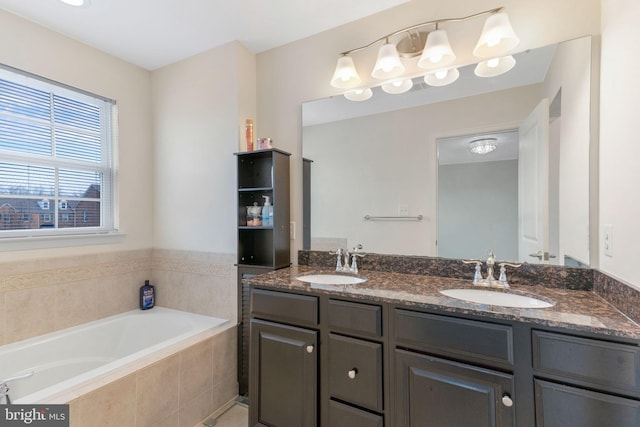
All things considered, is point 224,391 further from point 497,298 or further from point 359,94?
point 359,94

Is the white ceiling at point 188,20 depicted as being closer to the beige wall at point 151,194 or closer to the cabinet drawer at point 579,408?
the beige wall at point 151,194

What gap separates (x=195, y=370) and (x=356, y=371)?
1097mm

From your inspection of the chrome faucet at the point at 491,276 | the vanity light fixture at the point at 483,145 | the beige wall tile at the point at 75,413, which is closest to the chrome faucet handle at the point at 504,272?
the chrome faucet at the point at 491,276

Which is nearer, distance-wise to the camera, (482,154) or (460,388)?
(460,388)

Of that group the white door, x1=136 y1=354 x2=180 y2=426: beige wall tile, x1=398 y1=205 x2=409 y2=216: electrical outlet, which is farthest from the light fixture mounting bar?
x1=136 y1=354 x2=180 y2=426: beige wall tile

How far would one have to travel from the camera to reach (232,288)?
2.14 m

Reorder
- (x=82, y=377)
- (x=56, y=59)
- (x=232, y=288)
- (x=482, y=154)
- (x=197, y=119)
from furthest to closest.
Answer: (x=197, y=119) < (x=232, y=288) < (x=56, y=59) < (x=482, y=154) < (x=82, y=377)

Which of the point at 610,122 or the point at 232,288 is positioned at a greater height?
the point at 610,122

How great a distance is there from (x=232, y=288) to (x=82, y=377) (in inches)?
36.4

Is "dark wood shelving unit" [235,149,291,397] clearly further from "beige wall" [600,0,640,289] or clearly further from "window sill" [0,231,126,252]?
"beige wall" [600,0,640,289]

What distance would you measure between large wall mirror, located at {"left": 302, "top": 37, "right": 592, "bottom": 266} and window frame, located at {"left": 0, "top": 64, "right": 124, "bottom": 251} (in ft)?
5.21

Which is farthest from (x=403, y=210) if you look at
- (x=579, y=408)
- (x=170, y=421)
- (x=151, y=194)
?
(x=151, y=194)

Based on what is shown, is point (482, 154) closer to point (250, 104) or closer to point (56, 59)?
point (250, 104)

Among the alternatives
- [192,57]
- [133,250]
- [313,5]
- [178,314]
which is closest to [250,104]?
[192,57]
